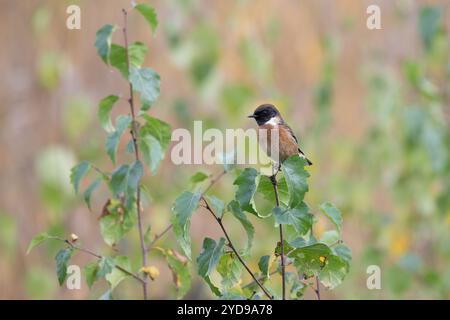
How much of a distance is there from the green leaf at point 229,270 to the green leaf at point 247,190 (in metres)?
0.23

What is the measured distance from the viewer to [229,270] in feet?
7.06

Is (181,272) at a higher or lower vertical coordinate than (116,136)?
lower

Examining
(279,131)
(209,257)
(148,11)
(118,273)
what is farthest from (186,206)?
(279,131)

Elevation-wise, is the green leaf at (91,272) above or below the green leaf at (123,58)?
below

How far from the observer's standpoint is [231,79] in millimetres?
6062

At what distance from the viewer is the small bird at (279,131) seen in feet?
10.7

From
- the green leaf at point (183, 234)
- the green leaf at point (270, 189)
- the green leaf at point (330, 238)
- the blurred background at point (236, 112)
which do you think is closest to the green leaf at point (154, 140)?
the green leaf at point (183, 234)

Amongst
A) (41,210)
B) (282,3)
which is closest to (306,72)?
(282,3)

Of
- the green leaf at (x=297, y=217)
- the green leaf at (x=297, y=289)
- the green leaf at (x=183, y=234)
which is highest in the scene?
the green leaf at (x=297, y=217)

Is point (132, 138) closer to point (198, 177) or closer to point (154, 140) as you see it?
point (154, 140)

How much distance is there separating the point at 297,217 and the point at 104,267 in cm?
70

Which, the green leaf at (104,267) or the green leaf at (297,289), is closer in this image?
the green leaf at (297,289)

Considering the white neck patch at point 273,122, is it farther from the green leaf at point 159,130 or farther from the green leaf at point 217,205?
the green leaf at point 217,205
